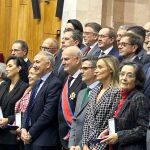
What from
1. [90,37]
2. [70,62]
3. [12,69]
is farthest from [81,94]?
[12,69]

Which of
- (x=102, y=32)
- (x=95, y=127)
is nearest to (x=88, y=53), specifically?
(x=102, y=32)

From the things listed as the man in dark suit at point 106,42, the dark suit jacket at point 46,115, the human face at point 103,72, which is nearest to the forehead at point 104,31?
the man in dark suit at point 106,42

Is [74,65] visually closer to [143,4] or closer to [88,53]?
[88,53]

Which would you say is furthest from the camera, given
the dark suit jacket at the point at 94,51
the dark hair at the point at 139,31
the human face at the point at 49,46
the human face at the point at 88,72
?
the human face at the point at 49,46

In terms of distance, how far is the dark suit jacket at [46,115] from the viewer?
277 inches

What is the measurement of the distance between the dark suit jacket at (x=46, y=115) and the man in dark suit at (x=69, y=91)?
0.45ft

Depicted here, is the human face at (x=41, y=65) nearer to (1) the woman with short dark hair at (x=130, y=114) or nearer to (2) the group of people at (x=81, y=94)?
(2) the group of people at (x=81, y=94)

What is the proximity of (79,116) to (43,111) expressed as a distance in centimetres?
71

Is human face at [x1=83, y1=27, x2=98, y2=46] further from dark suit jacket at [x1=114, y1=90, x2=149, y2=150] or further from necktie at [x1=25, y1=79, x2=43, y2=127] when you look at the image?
dark suit jacket at [x1=114, y1=90, x2=149, y2=150]

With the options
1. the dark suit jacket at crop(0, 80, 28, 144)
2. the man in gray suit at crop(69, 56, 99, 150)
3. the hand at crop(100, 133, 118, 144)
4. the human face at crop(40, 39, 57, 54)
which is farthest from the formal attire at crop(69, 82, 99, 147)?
the human face at crop(40, 39, 57, 54)

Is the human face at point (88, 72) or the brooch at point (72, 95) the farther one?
the brooch at point (72, 95)

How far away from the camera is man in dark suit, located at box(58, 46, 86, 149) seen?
6.89 m

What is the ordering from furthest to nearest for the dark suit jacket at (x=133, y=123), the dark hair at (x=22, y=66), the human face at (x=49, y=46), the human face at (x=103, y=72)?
the human face at (x=49, y=46) < the dark hair at (x=22, y=66) < the human face at (x=103, y=72) < the dark suit jacket at (x=133, y=123)

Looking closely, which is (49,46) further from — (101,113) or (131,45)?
(101,113)
